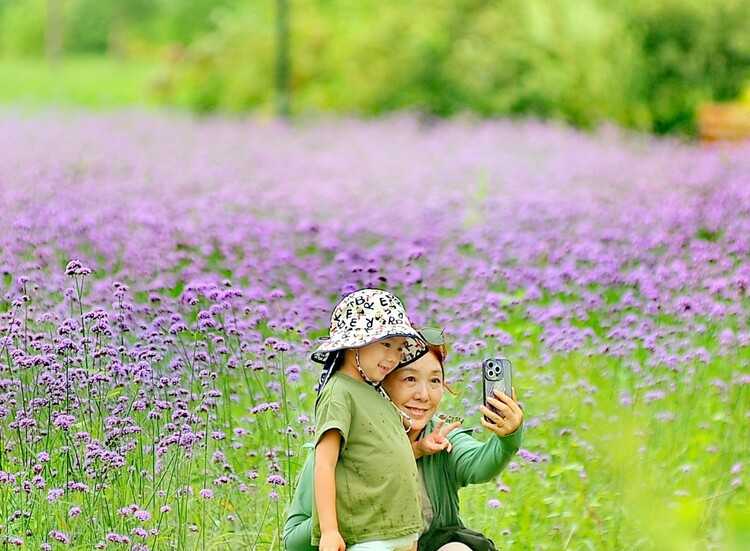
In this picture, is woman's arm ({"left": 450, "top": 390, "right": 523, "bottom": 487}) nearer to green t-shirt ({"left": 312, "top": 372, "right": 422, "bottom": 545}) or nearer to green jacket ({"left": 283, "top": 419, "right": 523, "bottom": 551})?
green jacket ({"left": 283, "top": 419, "right": 523, "bottom": 551})

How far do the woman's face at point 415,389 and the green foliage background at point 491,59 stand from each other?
8.36 m

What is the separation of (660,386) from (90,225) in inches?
83.0

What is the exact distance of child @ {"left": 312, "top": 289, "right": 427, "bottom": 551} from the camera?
204 cm

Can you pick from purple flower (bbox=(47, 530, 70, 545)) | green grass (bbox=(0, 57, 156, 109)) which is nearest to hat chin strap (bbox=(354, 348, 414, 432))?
purple flower (bbox=(47, 530, 70, 545))

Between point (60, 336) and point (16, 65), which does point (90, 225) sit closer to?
point (60, 336)

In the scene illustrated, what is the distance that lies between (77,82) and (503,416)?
1251 cm

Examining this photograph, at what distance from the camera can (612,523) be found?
2912 mm

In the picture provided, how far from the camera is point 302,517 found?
7.09 ft

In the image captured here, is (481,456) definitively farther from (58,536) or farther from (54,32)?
(54,32)

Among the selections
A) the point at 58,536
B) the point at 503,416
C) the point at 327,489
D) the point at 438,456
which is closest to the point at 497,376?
the point at 503,416

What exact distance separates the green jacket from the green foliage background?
8.33 meters

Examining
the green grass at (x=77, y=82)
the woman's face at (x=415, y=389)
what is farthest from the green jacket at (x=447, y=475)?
the green grass at (x=77, y=82)

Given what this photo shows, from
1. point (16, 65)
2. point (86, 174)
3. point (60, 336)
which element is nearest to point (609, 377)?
point (60, 336)

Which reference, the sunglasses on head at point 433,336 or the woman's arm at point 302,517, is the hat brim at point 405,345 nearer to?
the sunglasses on head at point 433,336
